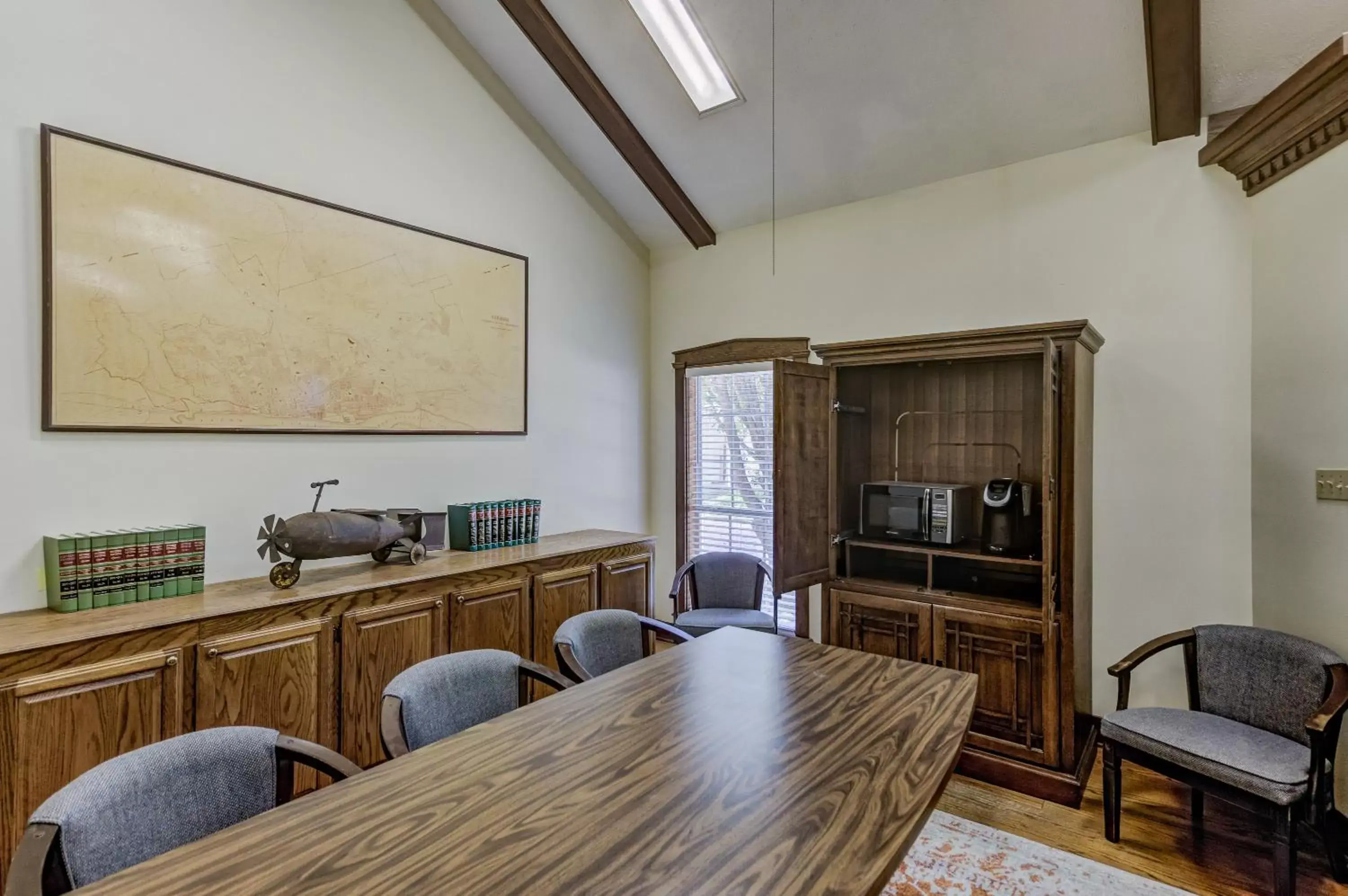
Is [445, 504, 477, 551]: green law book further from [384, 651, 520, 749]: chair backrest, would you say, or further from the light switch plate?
the light switch plate

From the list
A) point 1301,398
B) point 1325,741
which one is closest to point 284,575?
point 1325,741

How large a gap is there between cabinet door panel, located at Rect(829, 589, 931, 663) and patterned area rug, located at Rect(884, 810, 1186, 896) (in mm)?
814

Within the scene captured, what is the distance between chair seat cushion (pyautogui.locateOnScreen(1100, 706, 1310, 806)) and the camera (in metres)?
2.14

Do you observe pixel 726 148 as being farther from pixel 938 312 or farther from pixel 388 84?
pixel 388 84

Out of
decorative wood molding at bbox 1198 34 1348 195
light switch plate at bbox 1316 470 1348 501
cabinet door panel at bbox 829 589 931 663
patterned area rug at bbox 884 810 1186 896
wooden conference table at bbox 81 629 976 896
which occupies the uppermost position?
decorative wood molding at bbox 1198 34 1348 195

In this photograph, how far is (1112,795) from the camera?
253cm

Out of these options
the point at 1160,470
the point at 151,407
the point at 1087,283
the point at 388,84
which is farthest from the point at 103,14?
the point at 1160,470

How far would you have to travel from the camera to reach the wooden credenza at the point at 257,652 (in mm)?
2057

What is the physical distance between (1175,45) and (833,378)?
6.40 ft

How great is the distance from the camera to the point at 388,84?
3.56 m

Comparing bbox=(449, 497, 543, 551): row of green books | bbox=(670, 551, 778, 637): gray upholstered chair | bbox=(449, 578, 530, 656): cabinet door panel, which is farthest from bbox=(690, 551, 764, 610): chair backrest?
bbox=(449, 578, 530, 656): cabinet door panel

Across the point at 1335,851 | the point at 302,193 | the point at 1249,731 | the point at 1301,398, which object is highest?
the point at 302,193

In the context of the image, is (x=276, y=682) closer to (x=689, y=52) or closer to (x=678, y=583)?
(x=678, y=583)

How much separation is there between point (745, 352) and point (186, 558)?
3319 millimetres
